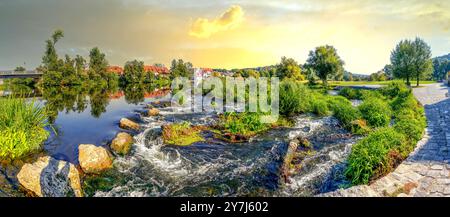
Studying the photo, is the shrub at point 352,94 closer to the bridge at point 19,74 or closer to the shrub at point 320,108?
the shrub at point 320,108

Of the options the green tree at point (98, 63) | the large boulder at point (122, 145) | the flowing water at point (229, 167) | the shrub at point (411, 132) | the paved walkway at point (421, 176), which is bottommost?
the flowing water at point (229, 167)

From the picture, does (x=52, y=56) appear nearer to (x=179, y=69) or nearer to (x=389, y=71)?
(x=179, y=69)

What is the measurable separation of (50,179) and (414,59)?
34473 mm

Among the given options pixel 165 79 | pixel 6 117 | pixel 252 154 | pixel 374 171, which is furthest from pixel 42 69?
pixel 374 171

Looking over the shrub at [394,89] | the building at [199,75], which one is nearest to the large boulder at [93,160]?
the shrub at [394,89]

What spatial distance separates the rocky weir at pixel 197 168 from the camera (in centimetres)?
673

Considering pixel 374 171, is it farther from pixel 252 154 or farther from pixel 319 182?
pixel 252 154

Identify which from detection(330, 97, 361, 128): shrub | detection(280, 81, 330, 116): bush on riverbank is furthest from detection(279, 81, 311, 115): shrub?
detection(330, 97, 361, 128): shrub

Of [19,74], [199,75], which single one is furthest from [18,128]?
[199,75]

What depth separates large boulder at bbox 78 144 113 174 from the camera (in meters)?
8.19

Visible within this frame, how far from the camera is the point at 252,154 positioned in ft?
31.4

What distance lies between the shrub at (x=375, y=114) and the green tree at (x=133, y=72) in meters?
66.5

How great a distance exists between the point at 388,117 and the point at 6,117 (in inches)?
608

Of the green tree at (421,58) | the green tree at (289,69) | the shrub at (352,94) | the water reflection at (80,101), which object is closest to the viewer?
the water reflection at (80,101)
